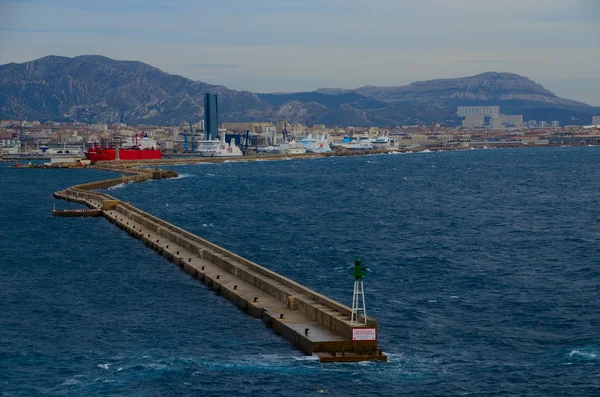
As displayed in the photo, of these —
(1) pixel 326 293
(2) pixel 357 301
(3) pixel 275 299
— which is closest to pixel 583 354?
(2) pixel 357 301

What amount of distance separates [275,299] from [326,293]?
3471mm

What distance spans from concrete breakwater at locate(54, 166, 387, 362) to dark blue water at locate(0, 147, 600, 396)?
62 cm

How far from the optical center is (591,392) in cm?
2775

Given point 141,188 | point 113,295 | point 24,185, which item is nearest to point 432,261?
point 113,295

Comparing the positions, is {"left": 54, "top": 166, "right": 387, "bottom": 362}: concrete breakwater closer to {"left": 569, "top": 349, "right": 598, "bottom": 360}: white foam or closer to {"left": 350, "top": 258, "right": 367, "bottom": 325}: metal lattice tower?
{"left": 350, "top": 258, "right": 367, "bottom": 325}: metal lattice tower

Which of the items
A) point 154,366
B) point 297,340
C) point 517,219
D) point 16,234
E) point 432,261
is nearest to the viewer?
point 154,366

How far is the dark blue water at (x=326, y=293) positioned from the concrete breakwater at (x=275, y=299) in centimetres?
62

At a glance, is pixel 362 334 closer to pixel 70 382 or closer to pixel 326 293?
pixel 70 382

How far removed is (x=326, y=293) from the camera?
41375 mm

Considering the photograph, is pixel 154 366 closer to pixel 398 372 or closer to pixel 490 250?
pixel 398 372

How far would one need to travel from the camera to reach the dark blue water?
94.4 ft

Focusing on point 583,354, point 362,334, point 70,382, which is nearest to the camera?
point 70,382

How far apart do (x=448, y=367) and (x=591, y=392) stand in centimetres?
429

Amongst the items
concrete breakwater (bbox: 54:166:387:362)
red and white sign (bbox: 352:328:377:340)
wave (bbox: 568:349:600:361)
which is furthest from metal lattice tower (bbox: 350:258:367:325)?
wave (bbox: 568:349:600:361)
